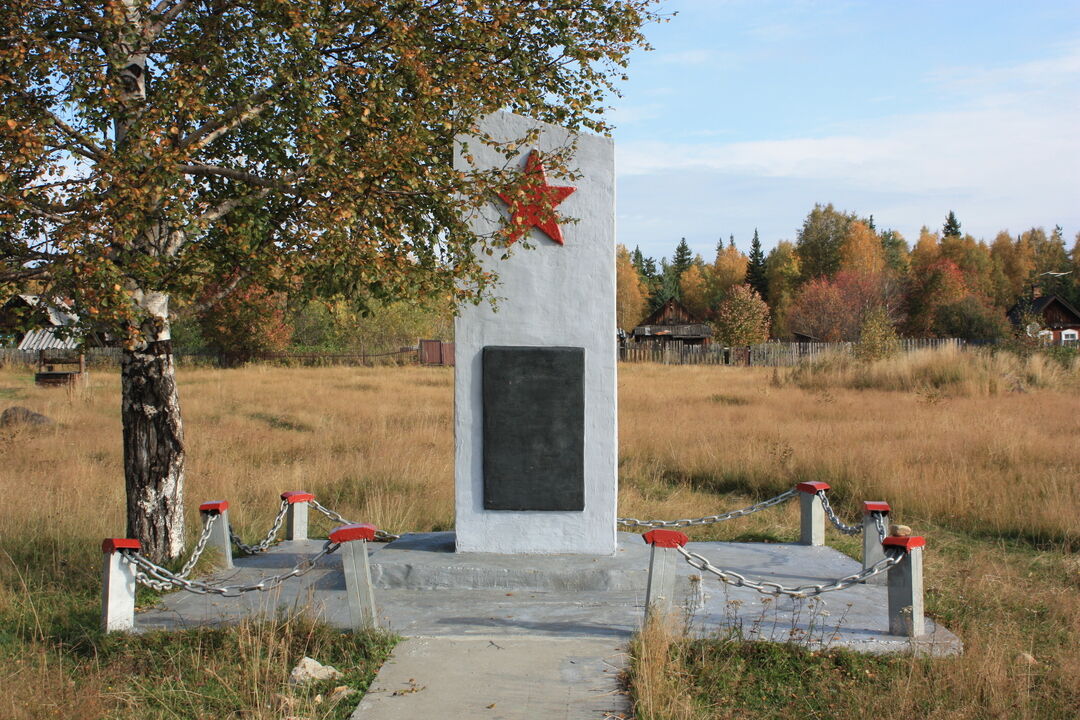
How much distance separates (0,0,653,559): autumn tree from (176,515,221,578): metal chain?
0.37 m

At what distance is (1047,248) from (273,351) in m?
79.4

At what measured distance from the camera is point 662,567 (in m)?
5.54

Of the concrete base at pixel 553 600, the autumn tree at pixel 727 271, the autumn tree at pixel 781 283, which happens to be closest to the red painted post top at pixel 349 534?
the concrete base at pixel 553 600

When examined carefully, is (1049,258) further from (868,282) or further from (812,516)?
(812,516)

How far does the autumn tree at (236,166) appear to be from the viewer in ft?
18.9

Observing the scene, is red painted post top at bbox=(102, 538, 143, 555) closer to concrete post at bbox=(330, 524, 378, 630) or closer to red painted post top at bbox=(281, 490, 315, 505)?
concrete post at bbox=(330, 524, 378, 630)

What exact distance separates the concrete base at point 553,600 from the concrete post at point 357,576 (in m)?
0.26

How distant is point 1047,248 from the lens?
91.7 m

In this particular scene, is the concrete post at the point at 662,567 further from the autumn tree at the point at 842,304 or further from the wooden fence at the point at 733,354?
the autumn tree at the point at 842,304

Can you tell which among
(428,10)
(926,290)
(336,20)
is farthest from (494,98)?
(926,290)

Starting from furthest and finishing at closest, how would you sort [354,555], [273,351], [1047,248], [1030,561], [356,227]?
1. [1047,248]
2. [273,351]
3. [1030,561]
4. [356,227]
5. [354,555]

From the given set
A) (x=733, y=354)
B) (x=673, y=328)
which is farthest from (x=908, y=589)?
(x=673, y=328)

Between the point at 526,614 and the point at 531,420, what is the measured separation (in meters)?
1.63

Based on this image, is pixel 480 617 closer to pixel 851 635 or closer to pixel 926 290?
pixel 851 635
